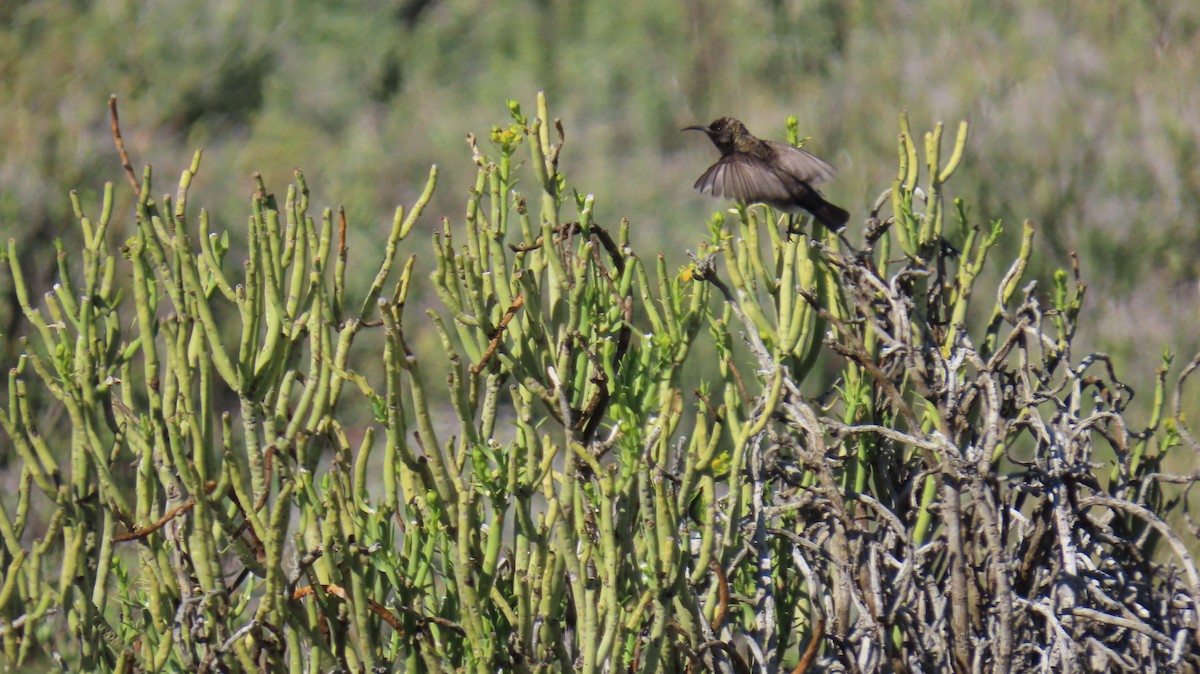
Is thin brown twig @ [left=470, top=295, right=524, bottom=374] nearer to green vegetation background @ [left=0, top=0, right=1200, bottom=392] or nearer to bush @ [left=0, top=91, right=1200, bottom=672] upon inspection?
bush @ [left=0, top=91, right=1200, bottom=672]

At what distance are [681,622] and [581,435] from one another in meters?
0.29

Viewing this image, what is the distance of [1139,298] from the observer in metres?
4.61

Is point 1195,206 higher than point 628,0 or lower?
lower

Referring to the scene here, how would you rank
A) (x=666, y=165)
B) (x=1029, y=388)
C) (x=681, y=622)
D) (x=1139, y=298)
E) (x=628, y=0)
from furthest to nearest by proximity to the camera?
1. (x=628, y=0)
2. (x=666, y=165)
3. (x=1139, y=298)
4. (x=1029, y=388)
5. (x=681, y=622)

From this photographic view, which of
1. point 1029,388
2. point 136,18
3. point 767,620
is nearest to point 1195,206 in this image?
point 1029,388

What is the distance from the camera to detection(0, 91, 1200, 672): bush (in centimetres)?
156

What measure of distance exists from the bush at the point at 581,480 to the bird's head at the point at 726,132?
39.3 inches

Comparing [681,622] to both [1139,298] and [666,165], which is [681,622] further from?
[666,165]

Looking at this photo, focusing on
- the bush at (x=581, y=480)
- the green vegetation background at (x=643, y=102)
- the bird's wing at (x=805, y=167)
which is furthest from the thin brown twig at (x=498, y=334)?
the green vegetation background at (x=643, y=102)

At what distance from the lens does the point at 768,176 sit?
7.41ft

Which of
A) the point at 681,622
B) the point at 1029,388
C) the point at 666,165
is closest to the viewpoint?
the point at 681,622

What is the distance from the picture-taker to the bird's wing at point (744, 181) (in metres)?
2.29

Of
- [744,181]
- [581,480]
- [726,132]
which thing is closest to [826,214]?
[744,181]

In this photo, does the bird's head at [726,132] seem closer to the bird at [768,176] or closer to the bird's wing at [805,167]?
the bird at [768,176]
